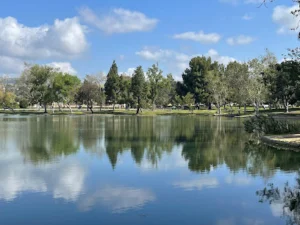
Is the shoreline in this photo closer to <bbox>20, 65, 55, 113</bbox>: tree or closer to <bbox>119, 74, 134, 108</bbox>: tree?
<bbox>119, 74, 134, 108</bbox>: tree

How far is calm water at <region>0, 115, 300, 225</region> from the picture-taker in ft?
36.3

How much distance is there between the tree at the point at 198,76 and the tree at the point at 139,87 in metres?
16.5

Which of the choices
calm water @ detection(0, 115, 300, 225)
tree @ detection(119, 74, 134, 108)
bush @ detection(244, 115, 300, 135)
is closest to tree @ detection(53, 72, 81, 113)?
tree @ detection(119, 74, 134, 108)

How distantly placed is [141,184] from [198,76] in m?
92.0

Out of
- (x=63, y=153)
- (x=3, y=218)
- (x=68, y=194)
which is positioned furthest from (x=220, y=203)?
(x=63, y=153)

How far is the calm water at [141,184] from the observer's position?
1108cm

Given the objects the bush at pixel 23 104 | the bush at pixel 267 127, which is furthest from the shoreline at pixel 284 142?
the bush at pixel 23 104

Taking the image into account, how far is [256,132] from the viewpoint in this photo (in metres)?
31.8

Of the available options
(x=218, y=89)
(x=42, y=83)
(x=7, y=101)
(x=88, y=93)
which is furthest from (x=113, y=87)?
(x=7, y=101)

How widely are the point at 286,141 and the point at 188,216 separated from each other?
54.8 ft

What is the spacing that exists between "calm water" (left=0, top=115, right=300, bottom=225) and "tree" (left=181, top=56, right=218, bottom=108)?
256ft

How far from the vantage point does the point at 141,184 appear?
1512 centimetres

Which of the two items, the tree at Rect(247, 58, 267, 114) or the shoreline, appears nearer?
the shoreline

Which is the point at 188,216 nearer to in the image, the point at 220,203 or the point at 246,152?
the point at 220,203
